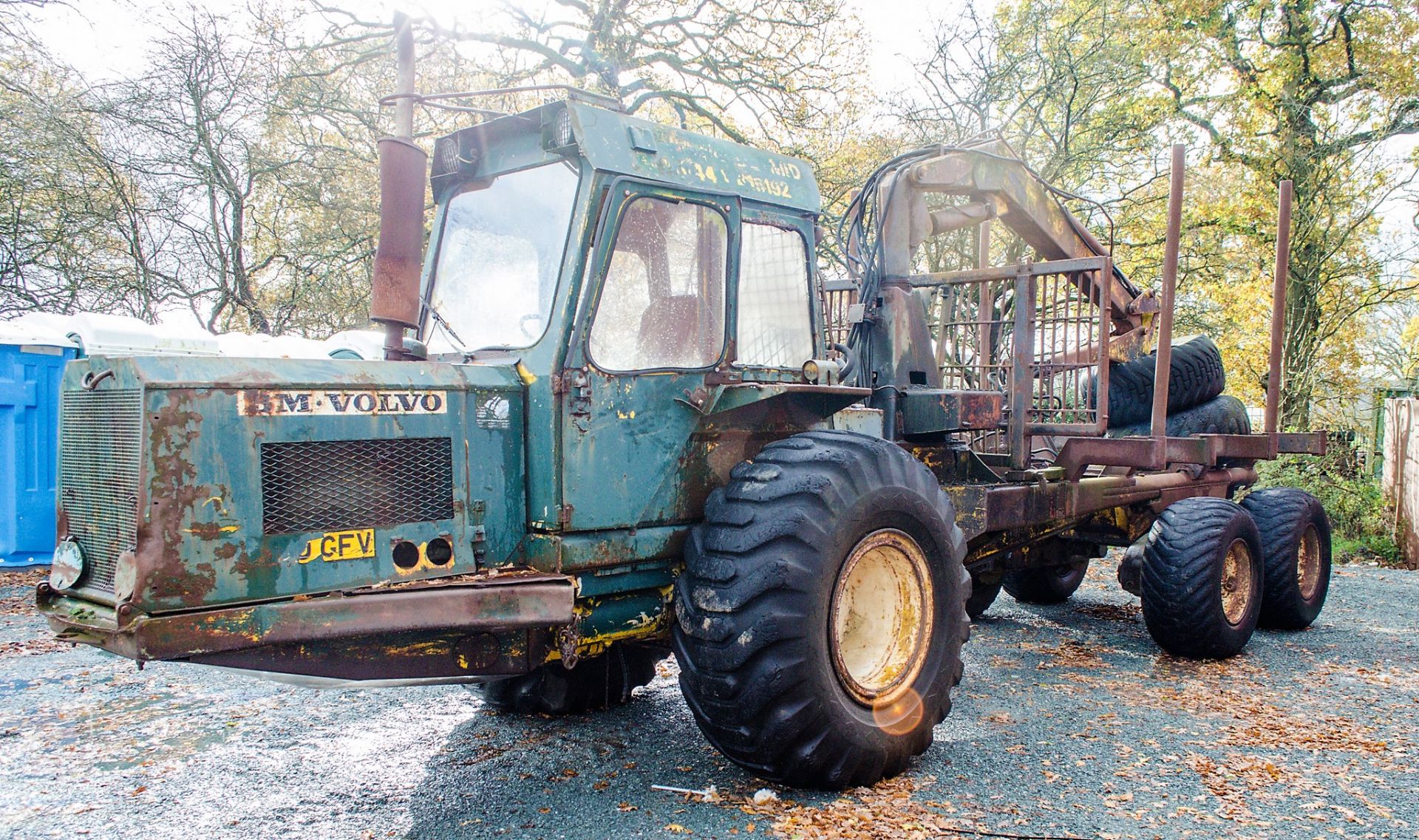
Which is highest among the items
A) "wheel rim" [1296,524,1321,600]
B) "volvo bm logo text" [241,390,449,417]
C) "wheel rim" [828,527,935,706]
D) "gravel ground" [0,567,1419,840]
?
"volvo bm logo text" [241,390,449,417]

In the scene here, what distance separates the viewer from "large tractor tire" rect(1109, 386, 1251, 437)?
747 centimetres

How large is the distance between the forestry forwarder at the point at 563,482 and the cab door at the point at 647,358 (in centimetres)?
1

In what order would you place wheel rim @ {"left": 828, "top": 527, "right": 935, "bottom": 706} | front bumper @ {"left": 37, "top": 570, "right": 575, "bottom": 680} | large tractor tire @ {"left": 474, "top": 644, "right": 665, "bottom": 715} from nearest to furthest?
front bumper @ {"left": 37, "top": 570, "right": 575, "bottom": 680} → wheel rim @ {"left": 828, "top": 527, "right": 935, "bottom": 706} → large tractor tire @ {"left": 474, "top": 644, "right": 665, "bottom": 715}

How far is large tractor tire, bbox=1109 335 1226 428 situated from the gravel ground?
1.95 meters

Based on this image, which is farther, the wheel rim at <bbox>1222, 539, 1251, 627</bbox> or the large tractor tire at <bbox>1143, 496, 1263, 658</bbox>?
the wheel rim at <bbox>1222, 539, 1251, 627</bbox>

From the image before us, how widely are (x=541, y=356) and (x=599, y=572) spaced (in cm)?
87

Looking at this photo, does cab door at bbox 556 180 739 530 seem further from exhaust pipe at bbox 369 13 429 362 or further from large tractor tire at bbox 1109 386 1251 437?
large tractor tire at bbox 1109 386 1251 437

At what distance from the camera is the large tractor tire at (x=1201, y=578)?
19.9 ft

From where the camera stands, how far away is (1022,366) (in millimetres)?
6184

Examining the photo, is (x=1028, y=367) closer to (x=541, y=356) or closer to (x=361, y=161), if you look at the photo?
(x=541, y=356)

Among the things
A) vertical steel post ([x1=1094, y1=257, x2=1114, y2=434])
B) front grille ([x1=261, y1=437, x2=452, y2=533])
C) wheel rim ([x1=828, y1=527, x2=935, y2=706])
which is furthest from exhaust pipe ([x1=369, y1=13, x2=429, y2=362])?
vertical steel post ([x1=1094, y1=257, x2=1114, y2=434])

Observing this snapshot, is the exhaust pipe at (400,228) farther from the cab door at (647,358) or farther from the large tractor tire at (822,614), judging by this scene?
the large tractor tire at (822,614)

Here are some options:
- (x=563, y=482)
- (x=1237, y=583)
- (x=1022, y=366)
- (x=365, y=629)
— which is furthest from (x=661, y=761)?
(x=1237, y=583)

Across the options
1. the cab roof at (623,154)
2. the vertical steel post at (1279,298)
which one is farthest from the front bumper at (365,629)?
the vertical steel post at (1279,298)
